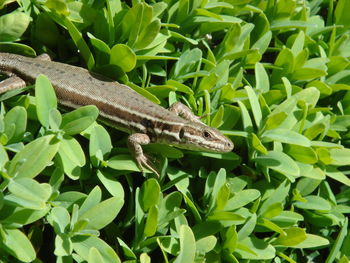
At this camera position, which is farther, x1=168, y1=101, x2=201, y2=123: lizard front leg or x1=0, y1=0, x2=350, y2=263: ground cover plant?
x1=168, y1=101, x2=201, y2=123: lizard front leg

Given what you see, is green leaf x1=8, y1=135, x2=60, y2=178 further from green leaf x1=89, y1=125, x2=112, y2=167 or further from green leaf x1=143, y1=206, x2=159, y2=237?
green leaf x1=143, y1=206, x2=159, y2=237

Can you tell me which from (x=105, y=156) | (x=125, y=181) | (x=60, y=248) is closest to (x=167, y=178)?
(x=125, y=181)

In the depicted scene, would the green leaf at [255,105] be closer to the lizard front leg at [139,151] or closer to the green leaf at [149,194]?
the lizard front leg at [139,151]

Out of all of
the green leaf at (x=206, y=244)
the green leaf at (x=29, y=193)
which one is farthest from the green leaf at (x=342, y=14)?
the green leaf at (x=29, y=193)

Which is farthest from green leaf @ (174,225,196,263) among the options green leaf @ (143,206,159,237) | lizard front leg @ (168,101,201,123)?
lizard front leg @ (168,101,201,123)

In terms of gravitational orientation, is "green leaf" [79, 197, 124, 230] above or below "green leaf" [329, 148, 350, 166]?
above

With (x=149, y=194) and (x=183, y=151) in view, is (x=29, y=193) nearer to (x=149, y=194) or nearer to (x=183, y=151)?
(x=149, y=194)
